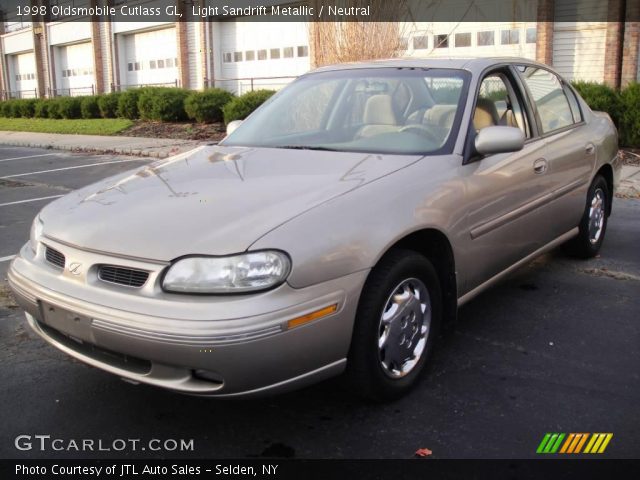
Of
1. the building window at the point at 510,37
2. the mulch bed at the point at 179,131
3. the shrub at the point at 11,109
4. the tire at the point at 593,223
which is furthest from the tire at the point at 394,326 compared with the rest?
the shrub at the point at 11,109

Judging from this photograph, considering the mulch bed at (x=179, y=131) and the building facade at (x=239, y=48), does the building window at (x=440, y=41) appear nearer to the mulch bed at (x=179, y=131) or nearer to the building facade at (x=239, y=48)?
the building facade at (x=239, y=48)

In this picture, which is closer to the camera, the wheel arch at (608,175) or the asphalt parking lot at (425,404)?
the asphalt parking lot at (425,404)

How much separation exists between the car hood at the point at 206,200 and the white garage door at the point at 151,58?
74.3 ft

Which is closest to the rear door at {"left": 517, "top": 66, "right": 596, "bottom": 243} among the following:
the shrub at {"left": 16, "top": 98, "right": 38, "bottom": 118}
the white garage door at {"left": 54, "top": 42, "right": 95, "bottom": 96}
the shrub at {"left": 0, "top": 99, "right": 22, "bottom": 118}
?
the shrub at {"left": 16, "top": 98, "right": 38, "bottom": 118}

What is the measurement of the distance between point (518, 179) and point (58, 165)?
35.3ft

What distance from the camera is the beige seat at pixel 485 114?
12.4ft

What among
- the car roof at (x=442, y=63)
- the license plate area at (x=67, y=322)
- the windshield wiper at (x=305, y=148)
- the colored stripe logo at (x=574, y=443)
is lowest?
the colored stripe logo at (x=574, y=443)

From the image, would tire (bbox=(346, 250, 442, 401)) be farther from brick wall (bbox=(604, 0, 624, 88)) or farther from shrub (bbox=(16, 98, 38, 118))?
shrub (bbox=(16, 98, 38, 118))

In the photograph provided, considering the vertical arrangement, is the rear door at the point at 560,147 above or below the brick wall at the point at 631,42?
below

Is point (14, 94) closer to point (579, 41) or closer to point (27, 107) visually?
point (27, 107)

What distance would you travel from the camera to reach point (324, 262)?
2.60 metres

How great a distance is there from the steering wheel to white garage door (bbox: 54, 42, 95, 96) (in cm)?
2843

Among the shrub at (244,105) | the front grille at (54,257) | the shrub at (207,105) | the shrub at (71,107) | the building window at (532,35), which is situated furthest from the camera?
the shrub at (71,107)

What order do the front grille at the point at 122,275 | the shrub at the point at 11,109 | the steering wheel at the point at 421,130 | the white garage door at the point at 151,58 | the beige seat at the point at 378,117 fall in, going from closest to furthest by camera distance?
the front grille at the point at 122,275 → the steering wheel at the point at 421,130 → the beige seat at the point at 378,117 → the white garage door at the point at 151,58 → the shrub at the point at 11,109
